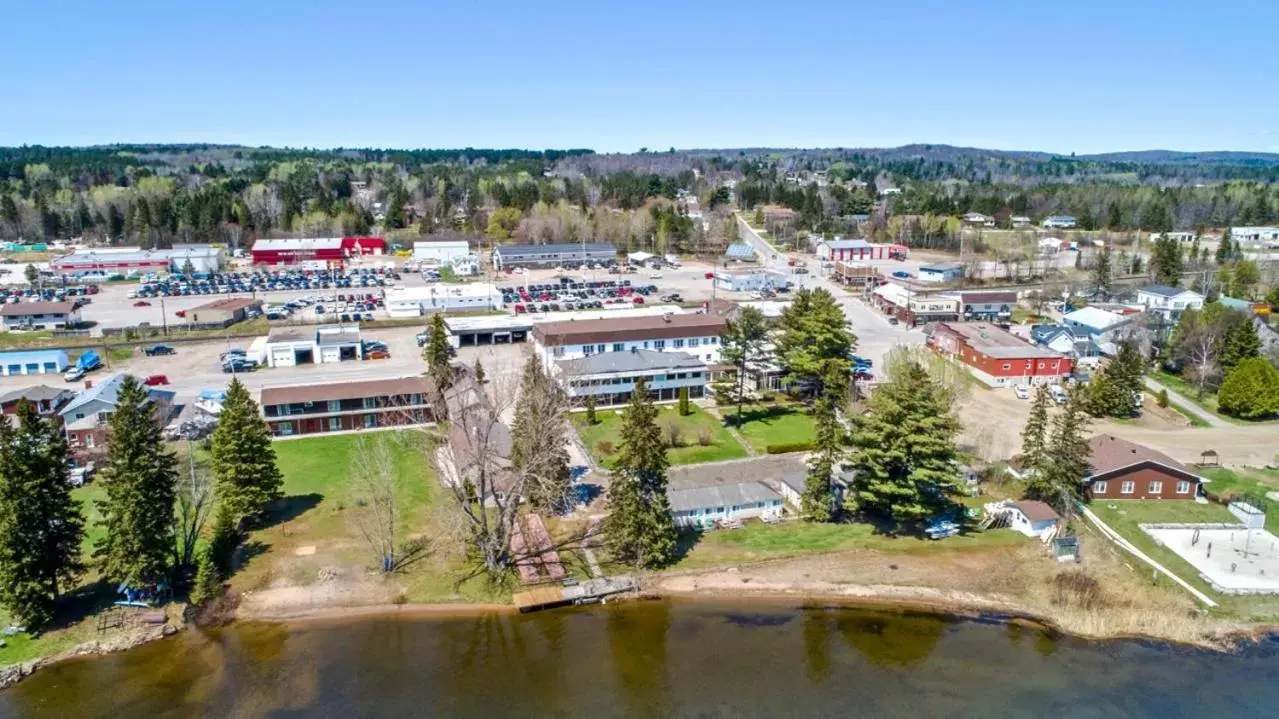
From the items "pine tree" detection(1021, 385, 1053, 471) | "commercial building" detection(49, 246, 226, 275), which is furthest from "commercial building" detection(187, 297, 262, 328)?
"pine tree" detection(1021, 385, 1053, 471)

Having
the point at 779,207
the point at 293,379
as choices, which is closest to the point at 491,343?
the point at 293,379

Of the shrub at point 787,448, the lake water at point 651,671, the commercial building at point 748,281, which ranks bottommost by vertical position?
the lake water at point 651,671

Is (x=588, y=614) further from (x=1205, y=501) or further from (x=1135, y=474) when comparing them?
(x=1205, y=501)

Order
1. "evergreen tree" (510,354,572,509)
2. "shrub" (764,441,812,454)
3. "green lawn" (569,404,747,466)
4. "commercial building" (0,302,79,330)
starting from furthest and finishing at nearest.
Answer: "commercial building" (0,302,79,330) < "shrub" (764,441,812,454) < "green lawn" (569,404,747,466) < "evergreen tree" (510,354,572,509)

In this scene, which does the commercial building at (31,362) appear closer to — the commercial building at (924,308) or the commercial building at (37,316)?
the commercial building at (37,316)

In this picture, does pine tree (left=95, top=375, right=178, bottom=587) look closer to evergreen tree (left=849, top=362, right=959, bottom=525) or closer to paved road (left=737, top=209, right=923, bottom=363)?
evergreen tree (left=849, top=362, right=959, bottom=525)

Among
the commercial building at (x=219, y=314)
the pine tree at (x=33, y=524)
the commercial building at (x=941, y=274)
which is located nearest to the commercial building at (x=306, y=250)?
the commercial building at (x=219, y=314)
